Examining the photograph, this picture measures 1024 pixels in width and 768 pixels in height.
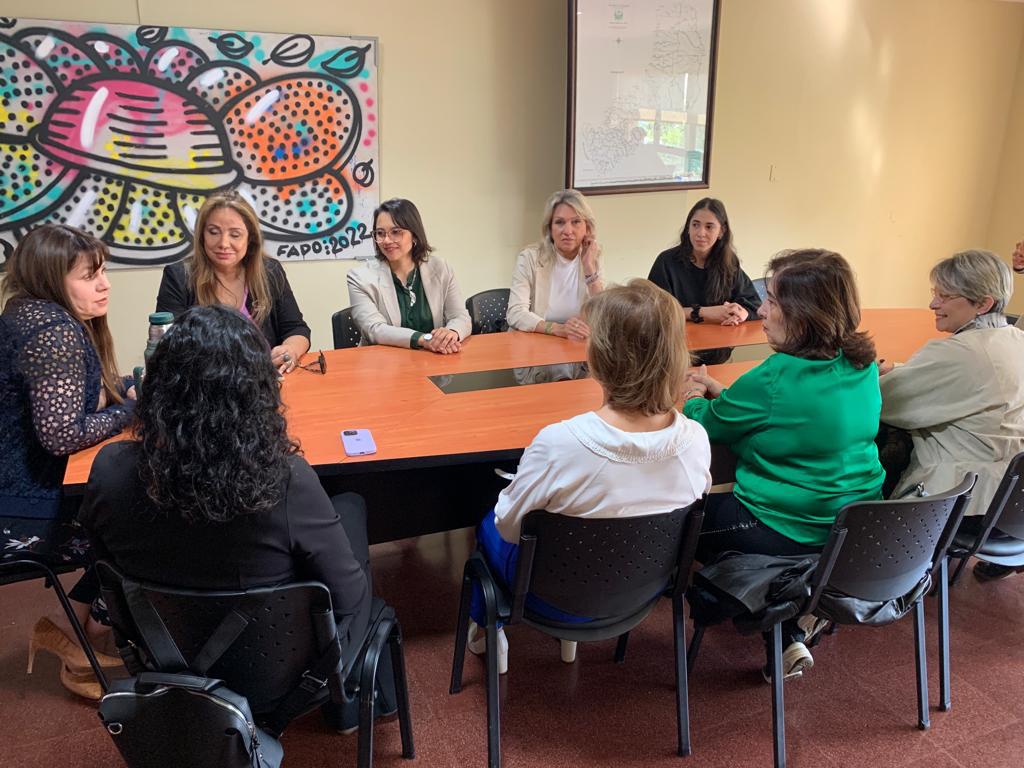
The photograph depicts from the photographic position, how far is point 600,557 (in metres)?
1.55

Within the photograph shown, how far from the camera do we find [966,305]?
2131 millimetres

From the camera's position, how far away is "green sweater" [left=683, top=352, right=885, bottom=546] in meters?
1.83

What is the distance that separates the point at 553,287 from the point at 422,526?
1.29 metres

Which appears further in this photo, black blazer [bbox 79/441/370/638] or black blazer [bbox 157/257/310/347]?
black blazer [bbox 157/257/310/347]

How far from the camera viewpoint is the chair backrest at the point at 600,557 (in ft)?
4.96

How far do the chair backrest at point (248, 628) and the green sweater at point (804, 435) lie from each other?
3.73 feet

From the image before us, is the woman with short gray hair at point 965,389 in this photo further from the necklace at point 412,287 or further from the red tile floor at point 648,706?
the necklace at point 412,287

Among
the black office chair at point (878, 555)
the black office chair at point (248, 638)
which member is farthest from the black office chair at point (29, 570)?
the black office chair at point (878, 555)

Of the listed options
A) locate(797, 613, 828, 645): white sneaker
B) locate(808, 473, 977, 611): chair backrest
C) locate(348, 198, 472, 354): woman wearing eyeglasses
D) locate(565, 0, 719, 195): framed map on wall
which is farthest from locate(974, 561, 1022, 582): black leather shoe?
locate(565, 0, 719, 195): framed map on wall

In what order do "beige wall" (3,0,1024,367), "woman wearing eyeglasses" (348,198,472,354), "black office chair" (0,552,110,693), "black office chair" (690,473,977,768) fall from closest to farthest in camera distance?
"black office chair" (690,473,977,768) → "black office chair" (0,552,110,693) → "woman wearing eyeglasses" (348,198,472,354) → "beige wall" (3,0,1024,367)

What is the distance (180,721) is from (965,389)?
205 cm

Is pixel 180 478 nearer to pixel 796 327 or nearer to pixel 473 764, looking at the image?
pixel 473 764

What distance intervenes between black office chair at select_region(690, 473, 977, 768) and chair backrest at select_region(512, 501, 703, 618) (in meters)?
0.32

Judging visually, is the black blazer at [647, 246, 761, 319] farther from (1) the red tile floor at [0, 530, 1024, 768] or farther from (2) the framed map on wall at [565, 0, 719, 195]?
(1) the red tile floor at [0, 530, 1024, 768]
